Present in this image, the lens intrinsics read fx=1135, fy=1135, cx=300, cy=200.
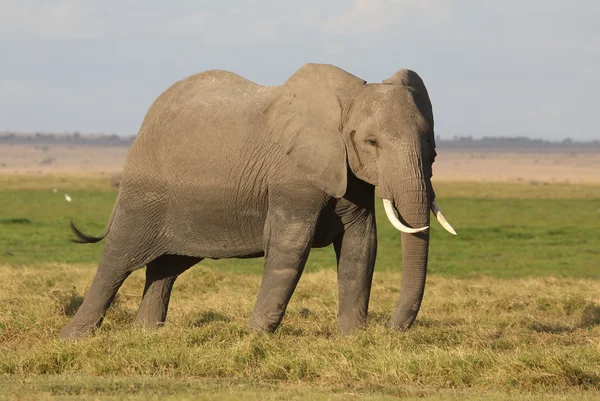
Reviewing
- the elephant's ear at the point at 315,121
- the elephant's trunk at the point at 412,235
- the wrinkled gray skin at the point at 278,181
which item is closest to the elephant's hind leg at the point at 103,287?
the wrinkled gray skin at the point at 278,181

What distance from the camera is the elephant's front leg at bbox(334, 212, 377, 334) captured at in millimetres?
10000

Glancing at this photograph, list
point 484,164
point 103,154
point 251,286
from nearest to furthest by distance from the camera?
point 251,286 → point 484,164 → point 103,154

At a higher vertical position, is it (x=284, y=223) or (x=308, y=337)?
(x=284, y=223)

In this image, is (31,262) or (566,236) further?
(566,236)

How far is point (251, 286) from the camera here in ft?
50.0

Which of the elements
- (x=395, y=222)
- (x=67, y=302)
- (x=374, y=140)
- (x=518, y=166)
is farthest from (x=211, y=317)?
(x=518, y=166)

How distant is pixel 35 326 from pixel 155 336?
184cm

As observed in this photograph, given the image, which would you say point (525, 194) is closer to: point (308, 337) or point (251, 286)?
point (251, 286)

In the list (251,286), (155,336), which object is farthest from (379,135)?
(251,286)

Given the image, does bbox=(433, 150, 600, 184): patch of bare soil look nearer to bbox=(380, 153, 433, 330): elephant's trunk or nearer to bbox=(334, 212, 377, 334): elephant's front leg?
bbox=(334, 212, 377, 334): elephant's front leg

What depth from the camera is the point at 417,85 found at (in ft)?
33.0

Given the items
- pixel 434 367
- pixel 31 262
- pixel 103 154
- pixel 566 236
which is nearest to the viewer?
pixel 434 367

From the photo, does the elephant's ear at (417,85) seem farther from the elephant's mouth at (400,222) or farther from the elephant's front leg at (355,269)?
the elephant's front leg at (355,269)

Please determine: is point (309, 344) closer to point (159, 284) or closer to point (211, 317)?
point (159, 284)
